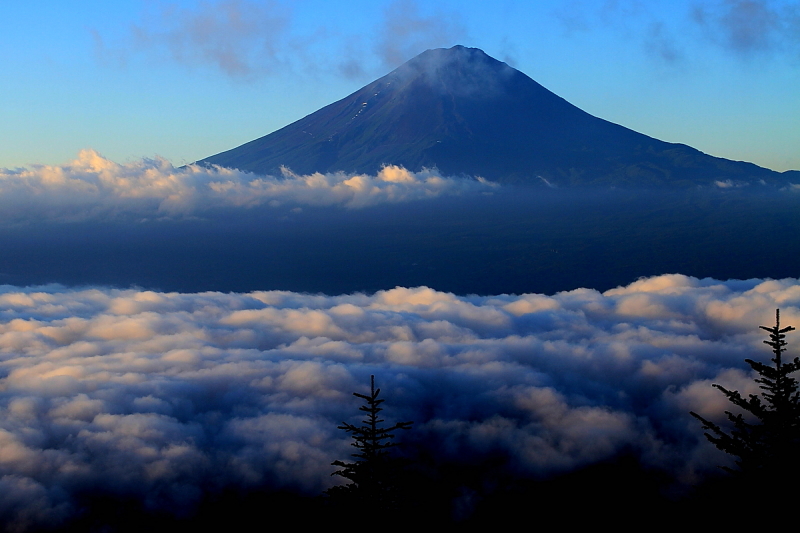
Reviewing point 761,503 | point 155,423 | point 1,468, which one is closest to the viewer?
point 761,503

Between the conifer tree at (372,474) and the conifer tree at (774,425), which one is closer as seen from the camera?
the conifer tree at (372,474)

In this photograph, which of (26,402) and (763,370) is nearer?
(763,370)

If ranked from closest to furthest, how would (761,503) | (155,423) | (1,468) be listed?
(761,503) → (1,468) → (155,423)

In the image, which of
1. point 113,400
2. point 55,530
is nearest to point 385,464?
point 113,400

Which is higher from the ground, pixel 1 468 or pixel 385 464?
pixel 385 464

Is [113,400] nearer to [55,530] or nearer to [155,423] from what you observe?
[155,423]

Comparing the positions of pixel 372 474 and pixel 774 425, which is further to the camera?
pixel 774 425

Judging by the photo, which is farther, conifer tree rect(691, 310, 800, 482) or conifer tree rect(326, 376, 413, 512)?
conifer tree rect(691, 310, 800, 482)

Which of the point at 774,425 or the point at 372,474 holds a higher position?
the point at 774,425

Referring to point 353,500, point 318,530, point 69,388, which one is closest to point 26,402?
point 69,388

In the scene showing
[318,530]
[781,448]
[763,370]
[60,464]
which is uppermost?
[763,370]
